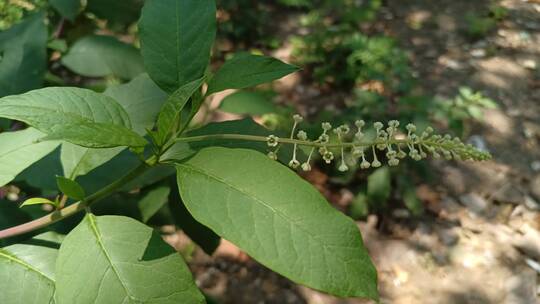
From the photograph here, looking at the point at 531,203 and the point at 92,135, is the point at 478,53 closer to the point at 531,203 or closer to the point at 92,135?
the point at 531,203

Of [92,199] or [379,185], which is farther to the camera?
[379,185]

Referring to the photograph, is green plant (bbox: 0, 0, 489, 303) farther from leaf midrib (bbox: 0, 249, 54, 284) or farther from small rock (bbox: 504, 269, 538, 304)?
small rock (bbox: 504, 269, 538, 304)

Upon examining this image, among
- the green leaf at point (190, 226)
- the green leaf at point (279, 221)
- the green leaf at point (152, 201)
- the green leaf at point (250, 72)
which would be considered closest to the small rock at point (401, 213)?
the green leaf at point (190, 226)

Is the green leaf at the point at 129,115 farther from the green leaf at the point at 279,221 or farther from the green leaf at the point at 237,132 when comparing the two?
the green leaf at the point at 279,221

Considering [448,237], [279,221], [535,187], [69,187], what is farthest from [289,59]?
[279,221]

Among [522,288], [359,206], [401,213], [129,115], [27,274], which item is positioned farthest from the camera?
[401,213]

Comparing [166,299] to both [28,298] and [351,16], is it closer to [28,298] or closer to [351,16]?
[28,298]
